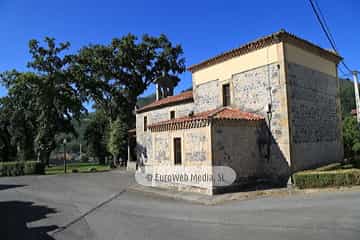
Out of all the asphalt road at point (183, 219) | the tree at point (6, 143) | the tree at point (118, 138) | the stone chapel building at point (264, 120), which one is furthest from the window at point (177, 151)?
the tree at point (6, 143)

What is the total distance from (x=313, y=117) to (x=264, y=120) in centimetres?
305

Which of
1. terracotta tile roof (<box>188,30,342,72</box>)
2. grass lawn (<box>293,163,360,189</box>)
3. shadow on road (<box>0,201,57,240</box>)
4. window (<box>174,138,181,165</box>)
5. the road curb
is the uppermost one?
terracotta tile roof (<box>188,30,342,72</box>)

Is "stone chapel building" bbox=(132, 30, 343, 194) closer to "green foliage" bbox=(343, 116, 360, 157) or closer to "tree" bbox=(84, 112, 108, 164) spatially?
"green foliage" bbox=(343, 116, 360, 157)

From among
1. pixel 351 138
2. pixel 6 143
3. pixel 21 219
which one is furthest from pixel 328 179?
pixel 6 143

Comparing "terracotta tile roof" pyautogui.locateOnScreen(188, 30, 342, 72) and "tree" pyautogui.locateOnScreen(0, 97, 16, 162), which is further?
"tree" pyautogui.locateOnScreen(0, 97, 16, 162)

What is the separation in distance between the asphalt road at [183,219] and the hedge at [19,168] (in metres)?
15.0

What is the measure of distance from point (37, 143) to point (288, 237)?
2946 cm

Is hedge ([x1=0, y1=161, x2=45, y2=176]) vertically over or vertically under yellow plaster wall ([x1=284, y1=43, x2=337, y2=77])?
under

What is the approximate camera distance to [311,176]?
432 inches

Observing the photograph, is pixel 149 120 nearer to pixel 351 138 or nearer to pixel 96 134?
pixel 351 138

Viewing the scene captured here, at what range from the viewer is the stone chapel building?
40.1 feet

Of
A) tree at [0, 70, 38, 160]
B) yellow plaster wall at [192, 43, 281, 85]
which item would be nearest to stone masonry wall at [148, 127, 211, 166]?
yellow plaster wall at [192, 43, 281, 85]

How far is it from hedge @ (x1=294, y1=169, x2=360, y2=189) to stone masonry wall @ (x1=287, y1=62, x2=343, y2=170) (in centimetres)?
139

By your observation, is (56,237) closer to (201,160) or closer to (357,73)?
(201,160)
